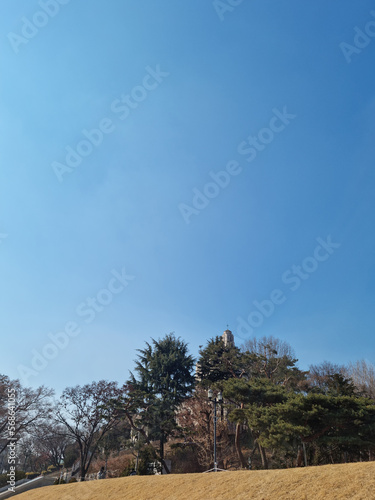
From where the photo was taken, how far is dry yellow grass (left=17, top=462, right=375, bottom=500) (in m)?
8.91

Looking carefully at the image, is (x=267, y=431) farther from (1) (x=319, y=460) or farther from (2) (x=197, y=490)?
(2) (x=197, y=490)

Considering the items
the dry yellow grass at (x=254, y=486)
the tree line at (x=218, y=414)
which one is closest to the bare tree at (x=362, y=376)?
the tree line at (x=218, y=414)

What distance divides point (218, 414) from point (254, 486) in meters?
20.2

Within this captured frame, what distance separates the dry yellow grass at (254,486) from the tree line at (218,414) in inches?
170

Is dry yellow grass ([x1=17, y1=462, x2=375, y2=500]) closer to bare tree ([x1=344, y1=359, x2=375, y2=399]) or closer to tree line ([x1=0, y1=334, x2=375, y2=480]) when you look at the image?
tree line ([x1=0, y1=334, x2=375, y2=480])

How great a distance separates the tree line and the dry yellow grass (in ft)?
14.1

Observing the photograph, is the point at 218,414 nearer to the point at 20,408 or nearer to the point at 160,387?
the point at 160,387

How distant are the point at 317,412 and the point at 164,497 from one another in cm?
741

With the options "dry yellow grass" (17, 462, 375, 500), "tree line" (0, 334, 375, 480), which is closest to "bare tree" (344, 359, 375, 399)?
"tree line" (0, 334, 375, 480)

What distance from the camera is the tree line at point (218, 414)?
50.2 feet

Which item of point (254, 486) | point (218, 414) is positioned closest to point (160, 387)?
point (218, 414)

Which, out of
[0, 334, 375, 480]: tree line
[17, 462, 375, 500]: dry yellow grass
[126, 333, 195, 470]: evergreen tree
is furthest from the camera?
[126, 333, 195, 470]: evergreen tree

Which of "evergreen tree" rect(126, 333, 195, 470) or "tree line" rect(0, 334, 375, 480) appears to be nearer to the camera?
"tree line" rect(0, 334, 375, 480)

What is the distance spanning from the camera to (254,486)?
10.5 metres
